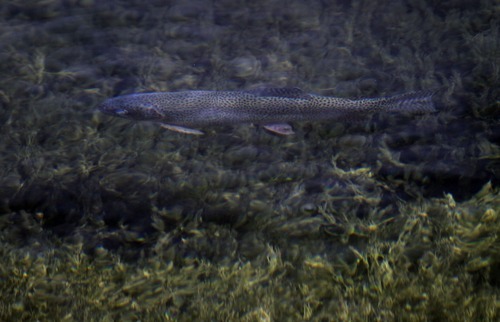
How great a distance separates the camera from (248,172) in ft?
18.6

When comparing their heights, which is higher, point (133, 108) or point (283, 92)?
point (283, 92)

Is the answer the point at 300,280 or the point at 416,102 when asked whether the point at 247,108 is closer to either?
the point at 416,102

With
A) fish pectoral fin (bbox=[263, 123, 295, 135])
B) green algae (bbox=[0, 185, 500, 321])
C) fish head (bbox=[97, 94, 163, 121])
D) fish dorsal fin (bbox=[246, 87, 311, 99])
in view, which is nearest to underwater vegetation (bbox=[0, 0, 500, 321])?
green algae (bbox=[0, 185, 500, 321])

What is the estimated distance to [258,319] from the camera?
4133 mm

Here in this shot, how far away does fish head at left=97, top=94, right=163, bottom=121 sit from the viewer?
19.2 feet

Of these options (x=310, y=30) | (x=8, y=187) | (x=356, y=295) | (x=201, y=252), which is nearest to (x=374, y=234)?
(x=356, y=295)

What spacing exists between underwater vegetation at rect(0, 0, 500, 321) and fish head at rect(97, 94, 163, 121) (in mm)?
352

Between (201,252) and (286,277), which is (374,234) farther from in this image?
(201,252)

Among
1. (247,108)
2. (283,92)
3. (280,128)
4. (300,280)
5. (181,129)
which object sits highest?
(283,92)

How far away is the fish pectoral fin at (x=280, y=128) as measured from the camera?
579 cm

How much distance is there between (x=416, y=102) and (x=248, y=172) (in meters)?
2.44

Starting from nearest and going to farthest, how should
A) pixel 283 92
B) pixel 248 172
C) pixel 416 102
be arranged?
pixel 416 102 < pixel 248 172 < pixel 283 92

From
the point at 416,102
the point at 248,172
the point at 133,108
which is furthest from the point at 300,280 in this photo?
the point at 133,108

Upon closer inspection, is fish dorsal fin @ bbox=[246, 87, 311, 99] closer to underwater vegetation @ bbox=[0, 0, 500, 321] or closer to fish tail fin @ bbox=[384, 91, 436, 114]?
underwater vegetation @ bbox=[0, 0, 500, 321]
